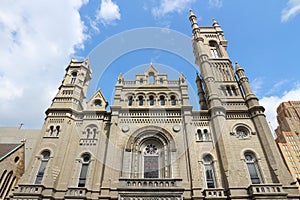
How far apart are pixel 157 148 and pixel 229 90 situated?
37.3ft

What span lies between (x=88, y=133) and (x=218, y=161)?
12586 millimetres

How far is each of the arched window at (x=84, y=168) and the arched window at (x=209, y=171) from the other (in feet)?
34.5

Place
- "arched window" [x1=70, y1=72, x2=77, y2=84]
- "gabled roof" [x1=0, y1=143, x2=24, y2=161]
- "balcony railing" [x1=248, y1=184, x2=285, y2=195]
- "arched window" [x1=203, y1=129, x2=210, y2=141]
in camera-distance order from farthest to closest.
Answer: "arched window" [x1=70, y1=72, x2=77, y2=84], "gabled roof" [x1=0, y1=143, x2=24, y2=161], "arched window" [x1=203, y1=129, x2=210, y2=141], "balcony railing" [x1=248, y1=184, x2=285, y2=195]

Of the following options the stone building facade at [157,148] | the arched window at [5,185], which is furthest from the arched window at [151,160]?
the arched window at [5,185]

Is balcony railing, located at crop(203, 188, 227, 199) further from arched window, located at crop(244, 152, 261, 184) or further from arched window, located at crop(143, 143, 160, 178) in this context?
arched window, located at crop(143, 143, 160, 178)

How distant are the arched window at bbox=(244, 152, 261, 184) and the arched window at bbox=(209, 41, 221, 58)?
1532 cm

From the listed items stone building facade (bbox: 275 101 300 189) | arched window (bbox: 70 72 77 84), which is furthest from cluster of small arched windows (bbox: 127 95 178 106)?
stone building facade (bbox: 275 101 300 189)

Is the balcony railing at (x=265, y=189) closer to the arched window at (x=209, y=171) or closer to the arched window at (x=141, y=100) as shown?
the arched window at (x=209, y=171)

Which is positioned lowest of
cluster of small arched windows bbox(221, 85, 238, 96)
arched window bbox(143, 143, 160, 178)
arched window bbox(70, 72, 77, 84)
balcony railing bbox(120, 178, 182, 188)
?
balcony railing bbox(120, 178, 182, 188)

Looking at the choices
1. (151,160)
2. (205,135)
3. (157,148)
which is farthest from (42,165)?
(205,135)

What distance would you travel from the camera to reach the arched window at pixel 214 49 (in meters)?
29.3

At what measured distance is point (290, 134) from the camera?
98.6 metres

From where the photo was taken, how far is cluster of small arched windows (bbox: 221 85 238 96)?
78.0 feet

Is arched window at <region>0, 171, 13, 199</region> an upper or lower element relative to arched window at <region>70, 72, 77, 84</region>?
lower
